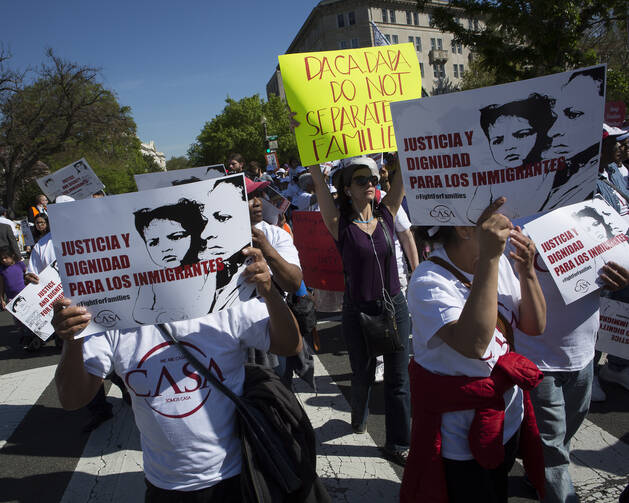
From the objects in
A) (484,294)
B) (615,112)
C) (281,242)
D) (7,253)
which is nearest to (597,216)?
(484,294)

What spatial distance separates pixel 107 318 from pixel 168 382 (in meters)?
0.33

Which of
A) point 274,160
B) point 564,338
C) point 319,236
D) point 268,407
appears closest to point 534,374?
point 564,338

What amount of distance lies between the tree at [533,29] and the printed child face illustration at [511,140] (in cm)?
1061

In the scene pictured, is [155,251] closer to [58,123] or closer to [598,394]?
[598,394]

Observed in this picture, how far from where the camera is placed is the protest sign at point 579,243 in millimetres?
2301

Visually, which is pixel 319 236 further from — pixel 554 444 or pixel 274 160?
pixel 274 160

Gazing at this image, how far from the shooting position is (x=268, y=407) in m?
1.83

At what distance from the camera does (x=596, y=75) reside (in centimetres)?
174

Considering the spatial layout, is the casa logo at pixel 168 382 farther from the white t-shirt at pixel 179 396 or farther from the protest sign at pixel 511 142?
the protest sign at pixel 511 142

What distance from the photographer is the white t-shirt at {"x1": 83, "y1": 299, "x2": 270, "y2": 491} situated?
5.82 ft

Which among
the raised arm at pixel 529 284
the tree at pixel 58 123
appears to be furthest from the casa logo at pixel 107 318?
the tree at pixel 58 123

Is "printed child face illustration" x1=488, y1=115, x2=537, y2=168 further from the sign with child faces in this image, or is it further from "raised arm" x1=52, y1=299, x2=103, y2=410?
the sign with child faces

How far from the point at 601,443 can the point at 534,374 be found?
2.15m

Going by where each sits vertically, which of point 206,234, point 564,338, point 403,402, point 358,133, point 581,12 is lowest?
point 403,402
